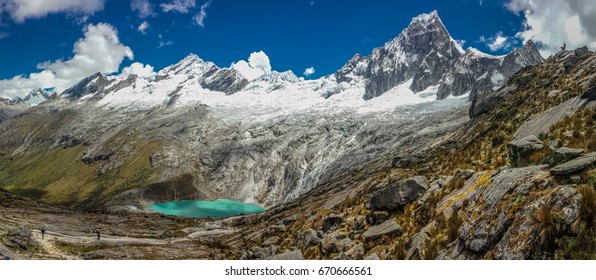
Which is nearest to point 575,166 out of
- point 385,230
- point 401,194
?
point 385,230

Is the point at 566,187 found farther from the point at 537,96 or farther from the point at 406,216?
the point at 537,96

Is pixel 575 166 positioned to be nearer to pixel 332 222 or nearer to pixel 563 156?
pixel 563 156

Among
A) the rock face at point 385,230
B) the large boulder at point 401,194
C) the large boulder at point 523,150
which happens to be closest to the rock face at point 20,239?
the large boulder at point 401,194

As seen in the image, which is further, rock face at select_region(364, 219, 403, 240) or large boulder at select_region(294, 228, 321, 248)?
large boulder at select_region(294, 228, 321, 248)

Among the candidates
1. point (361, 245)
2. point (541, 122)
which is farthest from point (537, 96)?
point (361, 245)

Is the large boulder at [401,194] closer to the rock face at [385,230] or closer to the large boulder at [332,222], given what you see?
the rock face at [385,230]

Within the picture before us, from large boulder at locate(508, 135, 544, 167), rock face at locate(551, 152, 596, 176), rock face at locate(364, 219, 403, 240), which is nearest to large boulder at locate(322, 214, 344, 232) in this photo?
rock face at locate(364, 219, 403, 240)

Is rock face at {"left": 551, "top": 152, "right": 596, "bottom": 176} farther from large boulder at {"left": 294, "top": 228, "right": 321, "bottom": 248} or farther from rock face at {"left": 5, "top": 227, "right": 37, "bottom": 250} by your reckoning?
rock face at {"left": 5, "top": 227, "right": 37, "bottom": 250}
